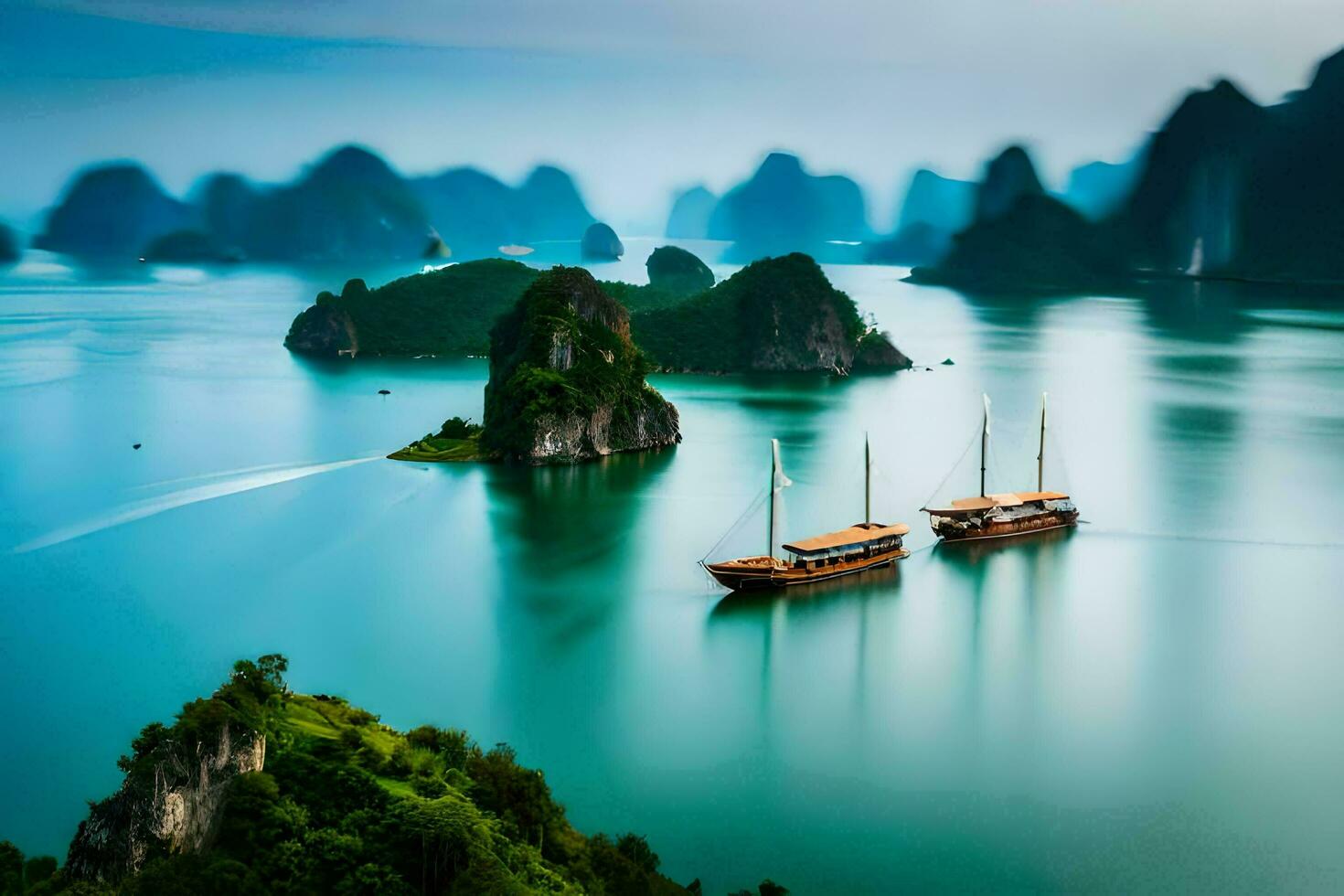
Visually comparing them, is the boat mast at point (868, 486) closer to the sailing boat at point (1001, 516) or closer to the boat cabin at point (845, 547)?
the boat cabin at point (845, 547)

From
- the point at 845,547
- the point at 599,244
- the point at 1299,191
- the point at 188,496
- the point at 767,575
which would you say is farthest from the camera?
the point at 599,244

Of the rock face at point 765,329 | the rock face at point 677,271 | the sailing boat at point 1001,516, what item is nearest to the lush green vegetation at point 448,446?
the sailing boat at point 1001,516

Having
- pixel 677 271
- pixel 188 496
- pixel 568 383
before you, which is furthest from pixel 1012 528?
pixel 677 271

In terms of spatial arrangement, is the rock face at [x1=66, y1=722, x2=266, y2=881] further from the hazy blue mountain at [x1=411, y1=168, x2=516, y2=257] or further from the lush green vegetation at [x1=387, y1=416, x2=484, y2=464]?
the hazy blue mountain at [x1=411, y1=168, x2=516, y2=257]

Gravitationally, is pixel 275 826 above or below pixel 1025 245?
below

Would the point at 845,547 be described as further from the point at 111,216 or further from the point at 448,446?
the point at 111,216

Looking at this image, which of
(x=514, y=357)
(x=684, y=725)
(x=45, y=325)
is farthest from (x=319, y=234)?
(x=684, y=725)

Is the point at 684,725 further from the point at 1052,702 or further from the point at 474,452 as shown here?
the point at 474,452

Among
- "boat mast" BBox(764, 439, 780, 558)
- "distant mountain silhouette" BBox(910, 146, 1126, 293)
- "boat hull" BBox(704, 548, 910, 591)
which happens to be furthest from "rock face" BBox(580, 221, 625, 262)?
"boat hull" BBox(704, 548, 910, 591)
